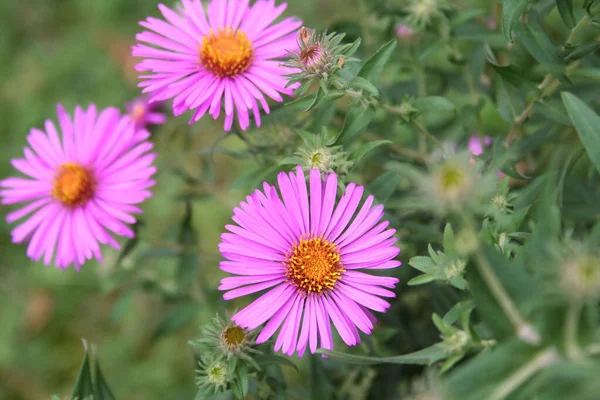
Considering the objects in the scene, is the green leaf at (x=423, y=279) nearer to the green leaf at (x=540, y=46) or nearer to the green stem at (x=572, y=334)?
the green stem at (x=572, y=334)

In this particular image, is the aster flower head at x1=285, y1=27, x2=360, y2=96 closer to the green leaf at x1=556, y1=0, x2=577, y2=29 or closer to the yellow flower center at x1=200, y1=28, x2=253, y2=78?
the yellow flower center at x1=200, y1=28, x2=253, y2=78

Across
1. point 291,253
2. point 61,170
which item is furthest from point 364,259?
point 61,170

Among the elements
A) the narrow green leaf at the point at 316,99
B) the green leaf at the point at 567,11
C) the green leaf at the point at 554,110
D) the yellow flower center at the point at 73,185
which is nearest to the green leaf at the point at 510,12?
the green leaf at the point at 567,11

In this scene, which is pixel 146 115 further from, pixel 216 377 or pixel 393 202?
pixel 216 377

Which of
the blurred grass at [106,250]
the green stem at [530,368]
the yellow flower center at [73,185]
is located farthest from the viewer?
the blurred grass at [106,250]

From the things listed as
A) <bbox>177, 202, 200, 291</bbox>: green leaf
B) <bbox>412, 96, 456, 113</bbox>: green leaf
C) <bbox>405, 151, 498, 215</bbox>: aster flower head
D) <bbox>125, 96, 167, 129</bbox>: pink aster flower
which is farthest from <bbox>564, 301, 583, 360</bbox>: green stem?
<bbox>125, 96, 167, 129</bbox>: pink aster flower

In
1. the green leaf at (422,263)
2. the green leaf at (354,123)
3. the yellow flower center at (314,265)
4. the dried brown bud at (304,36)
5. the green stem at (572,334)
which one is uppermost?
the dried brown bud at (304,36)

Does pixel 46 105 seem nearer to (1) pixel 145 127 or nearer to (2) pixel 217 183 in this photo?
(2) pixel 217 183
